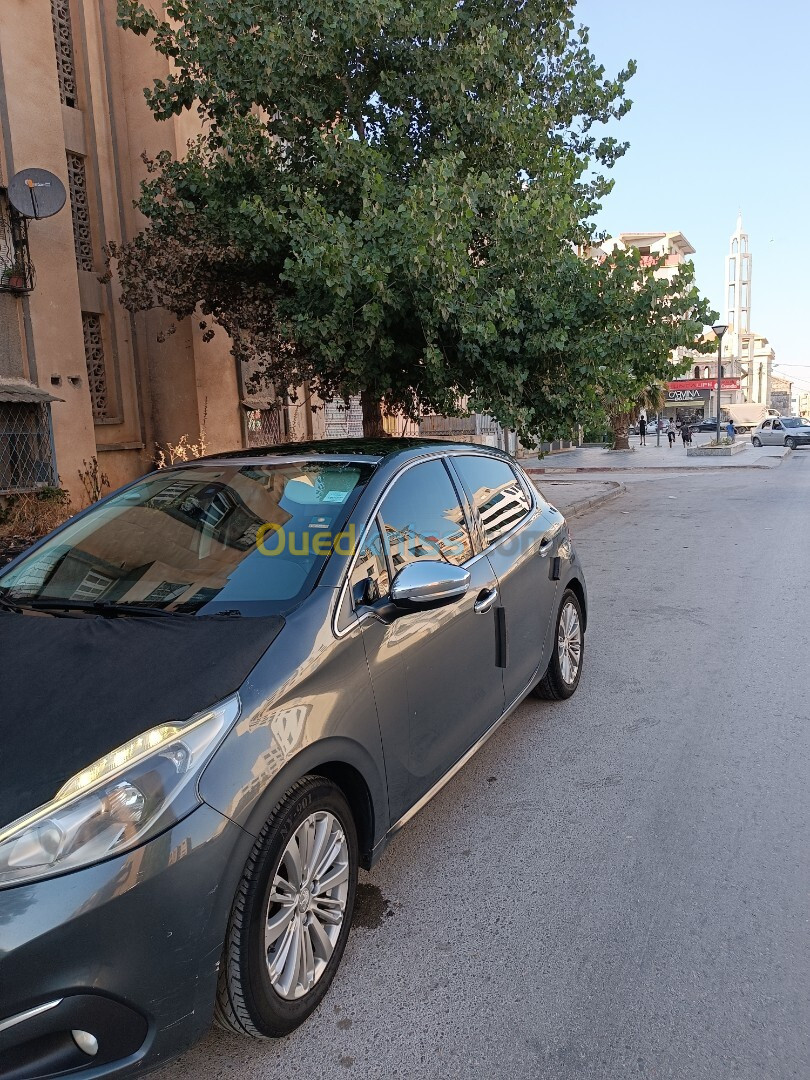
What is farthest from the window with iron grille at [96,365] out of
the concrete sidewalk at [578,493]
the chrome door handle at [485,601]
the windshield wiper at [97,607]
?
the chrome door handle at [485,601]

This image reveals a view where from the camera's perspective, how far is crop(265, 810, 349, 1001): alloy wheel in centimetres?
223

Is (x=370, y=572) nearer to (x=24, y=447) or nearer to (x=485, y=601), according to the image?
(x=485, y=601)

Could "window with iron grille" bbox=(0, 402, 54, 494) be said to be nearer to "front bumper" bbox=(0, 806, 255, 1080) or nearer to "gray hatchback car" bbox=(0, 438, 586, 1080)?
"gray hatchback car" bbox=(0, 438, 586, 1080)

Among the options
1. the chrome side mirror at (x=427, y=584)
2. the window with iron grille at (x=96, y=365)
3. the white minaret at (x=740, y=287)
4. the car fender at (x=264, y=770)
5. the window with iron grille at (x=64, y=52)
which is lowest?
the car fender at (x=264, y=770)

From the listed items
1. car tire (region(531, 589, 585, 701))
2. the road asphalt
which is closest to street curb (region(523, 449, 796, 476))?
car tire (region(531, 589, 585, 701))

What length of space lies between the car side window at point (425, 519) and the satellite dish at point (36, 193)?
865 cm

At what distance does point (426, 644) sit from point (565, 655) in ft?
6.90

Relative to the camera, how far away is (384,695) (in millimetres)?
2689

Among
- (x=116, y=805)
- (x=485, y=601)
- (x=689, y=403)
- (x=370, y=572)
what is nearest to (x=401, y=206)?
(x=485, y=601)

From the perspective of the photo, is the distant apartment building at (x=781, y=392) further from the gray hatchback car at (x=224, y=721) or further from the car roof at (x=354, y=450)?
the gray hatchback car at (x=224, y=721)

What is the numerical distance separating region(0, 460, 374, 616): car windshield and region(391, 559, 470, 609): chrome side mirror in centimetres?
26

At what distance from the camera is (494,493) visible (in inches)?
165

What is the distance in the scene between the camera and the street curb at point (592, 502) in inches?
608

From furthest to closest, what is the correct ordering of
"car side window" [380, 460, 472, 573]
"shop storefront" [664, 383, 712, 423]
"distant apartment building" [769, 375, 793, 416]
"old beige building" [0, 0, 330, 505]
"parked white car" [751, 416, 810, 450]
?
"distant apartment building" [769, 375, 793, 416] → "shop storefront" [664, 383, 712, 423] → "parked white car" [751, 416, 810, 450] → "old beige building" [0, 0, 330, 505] → "car side window" [380, 460, 472, 573]
